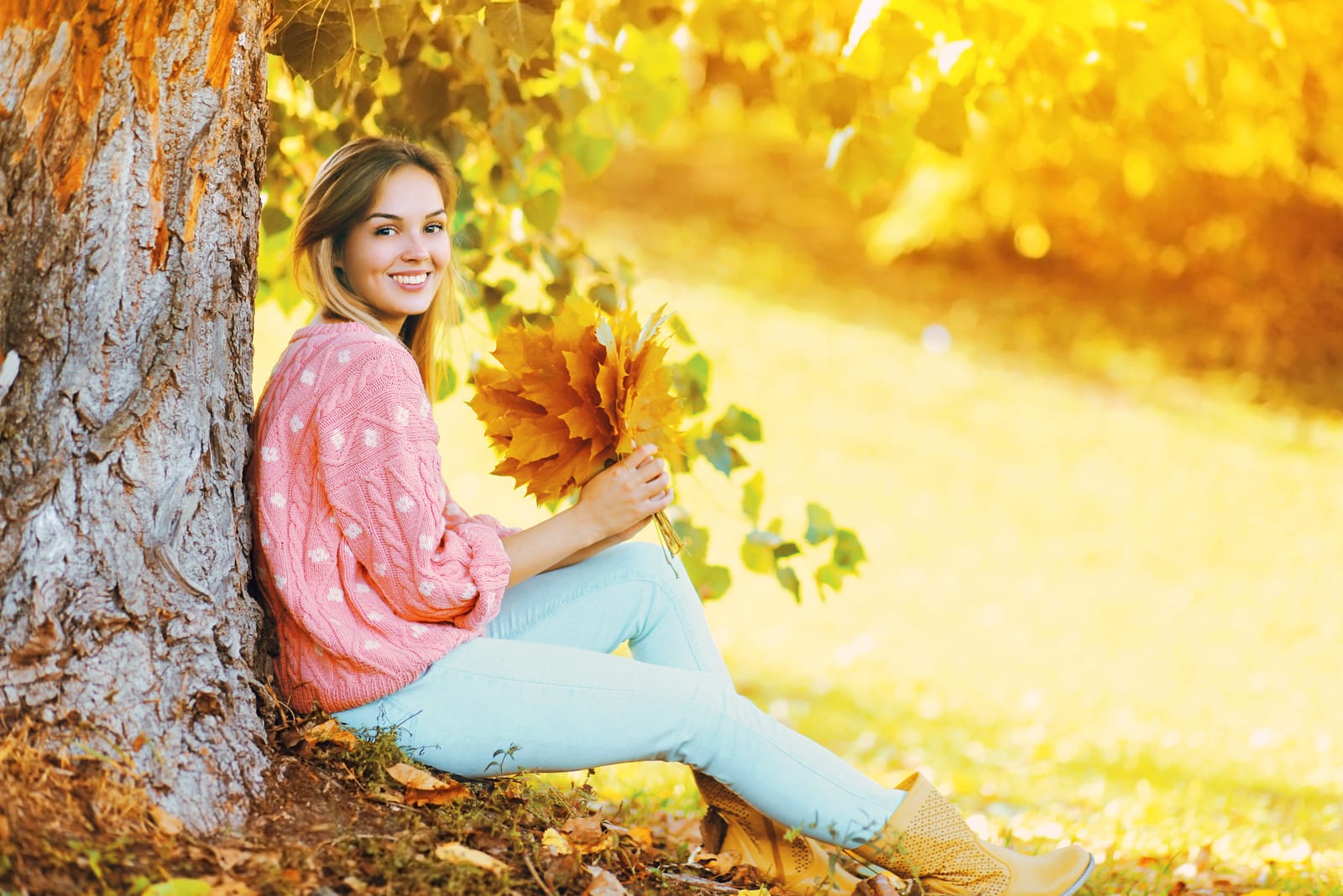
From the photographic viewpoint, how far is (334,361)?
2.44 meters

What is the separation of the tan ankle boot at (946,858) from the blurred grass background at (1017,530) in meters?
0.52

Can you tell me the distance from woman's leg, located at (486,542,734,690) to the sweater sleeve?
43 centimetres

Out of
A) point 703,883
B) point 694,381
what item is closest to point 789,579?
point 694,381

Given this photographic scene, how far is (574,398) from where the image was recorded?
8.56ft

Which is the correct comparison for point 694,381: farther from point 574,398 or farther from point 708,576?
point 574,398

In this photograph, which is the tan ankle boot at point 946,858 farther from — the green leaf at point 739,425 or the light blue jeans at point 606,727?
the green leaf at point 739,425

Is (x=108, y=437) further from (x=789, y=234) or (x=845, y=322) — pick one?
(x=789, y=234)

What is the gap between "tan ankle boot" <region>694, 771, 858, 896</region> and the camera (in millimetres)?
2682

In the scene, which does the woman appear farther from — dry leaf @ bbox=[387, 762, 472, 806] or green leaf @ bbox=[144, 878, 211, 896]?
green leaf @ bbox=[144, 878, 211, 896]

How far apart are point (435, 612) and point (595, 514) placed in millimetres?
396

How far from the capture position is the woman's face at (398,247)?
108 inches

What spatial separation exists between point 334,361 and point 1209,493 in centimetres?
863

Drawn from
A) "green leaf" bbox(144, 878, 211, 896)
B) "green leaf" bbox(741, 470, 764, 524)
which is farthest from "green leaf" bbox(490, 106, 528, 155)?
"green leaf" bbox(144, 878, 211, 896)

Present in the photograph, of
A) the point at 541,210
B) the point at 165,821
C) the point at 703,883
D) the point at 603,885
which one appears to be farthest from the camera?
the point at 541,210
